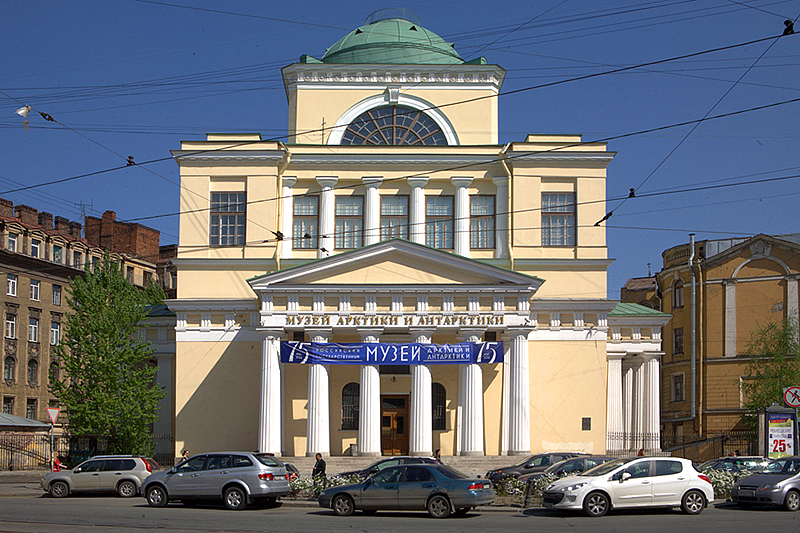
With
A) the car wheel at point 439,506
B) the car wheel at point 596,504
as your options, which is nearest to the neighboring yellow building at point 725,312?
the car wheel at point 596,504

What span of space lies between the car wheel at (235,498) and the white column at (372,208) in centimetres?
1898

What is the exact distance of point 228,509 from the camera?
2375 cm

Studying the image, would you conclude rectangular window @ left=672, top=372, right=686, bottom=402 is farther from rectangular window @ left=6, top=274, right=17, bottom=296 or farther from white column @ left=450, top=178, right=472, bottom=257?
rectangular window @ left=6, top=274, right=17, bottom=296

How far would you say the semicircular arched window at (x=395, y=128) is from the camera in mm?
43406

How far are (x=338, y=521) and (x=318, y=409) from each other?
15.3 metres

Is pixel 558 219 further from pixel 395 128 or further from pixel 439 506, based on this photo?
pixel 439 506

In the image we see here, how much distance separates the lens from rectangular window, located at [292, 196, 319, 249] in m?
41.1

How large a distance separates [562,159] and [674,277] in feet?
66.6

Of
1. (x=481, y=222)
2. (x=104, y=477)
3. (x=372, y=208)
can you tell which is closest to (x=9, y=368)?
(x=372, y=208)

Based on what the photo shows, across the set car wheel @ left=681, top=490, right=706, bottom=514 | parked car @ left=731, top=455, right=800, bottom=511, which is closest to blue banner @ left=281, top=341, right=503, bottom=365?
parked car @ left=731, top=455, right=800, bottom=511

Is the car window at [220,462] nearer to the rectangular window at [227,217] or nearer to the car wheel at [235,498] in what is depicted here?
the car wheel at [235,498]

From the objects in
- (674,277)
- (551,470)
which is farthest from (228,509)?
(674,277)

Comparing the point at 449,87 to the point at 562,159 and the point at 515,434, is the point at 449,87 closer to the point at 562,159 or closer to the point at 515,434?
the point at 562,159

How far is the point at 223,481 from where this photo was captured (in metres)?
23.9
